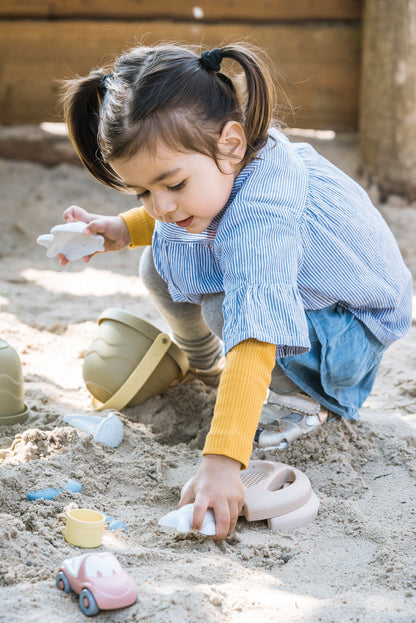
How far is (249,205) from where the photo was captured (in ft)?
4.64

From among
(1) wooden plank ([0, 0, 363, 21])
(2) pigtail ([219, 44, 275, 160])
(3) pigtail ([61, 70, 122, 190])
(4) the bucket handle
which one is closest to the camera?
(2) pigtail ([219, 44, 275, 160])

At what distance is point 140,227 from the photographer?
2014 millimetres

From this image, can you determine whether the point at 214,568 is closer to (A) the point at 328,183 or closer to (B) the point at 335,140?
(A) the point at 328,183

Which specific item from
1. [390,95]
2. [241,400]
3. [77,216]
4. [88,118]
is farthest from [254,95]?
[390,95]

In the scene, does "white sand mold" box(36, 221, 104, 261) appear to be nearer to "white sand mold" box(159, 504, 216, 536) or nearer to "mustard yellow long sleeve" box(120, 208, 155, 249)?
"mustard yellow long sleeve" box(120, 208, 155, 249)

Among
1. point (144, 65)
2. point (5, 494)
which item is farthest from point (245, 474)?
point (144, 65)

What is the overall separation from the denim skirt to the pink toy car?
0.72 metres

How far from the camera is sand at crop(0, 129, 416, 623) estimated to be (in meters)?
1.08

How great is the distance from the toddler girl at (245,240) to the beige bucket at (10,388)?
1.37 ft

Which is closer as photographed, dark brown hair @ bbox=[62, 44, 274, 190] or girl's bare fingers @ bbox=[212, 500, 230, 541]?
girl's bare fingers @ bbox=[212, 500, 230, 541]

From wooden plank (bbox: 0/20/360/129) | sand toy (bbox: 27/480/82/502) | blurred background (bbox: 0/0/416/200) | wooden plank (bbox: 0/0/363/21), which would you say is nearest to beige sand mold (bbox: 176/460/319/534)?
sand toy (bbox: 27/480/82/502)

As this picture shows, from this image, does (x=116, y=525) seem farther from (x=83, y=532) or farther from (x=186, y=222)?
(x=186, y=222)

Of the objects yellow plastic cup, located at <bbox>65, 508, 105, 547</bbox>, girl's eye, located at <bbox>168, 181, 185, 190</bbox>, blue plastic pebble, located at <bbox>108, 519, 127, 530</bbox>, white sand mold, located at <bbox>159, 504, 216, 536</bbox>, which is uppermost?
girl's eye, located at <bbox>168, 181, 185, 190</bbox>

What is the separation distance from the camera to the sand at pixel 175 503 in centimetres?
108
